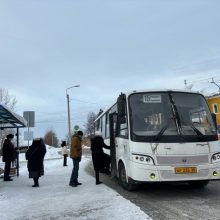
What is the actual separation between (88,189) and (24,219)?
395 cm

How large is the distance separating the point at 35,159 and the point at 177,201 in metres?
5.83

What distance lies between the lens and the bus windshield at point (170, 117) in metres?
10.6

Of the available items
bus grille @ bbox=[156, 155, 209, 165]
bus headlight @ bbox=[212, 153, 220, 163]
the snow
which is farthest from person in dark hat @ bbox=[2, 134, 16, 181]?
bus headlight @ bbox=[212, 153, 220, 163]

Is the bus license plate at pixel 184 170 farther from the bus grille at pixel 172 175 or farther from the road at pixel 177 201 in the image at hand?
the road at pixel 177 201

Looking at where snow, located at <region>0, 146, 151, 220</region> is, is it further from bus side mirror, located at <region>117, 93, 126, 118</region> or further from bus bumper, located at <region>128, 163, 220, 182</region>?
bus side mirror, located at <region>117, 93, 126, 118</region>

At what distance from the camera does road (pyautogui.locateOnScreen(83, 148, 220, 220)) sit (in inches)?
326

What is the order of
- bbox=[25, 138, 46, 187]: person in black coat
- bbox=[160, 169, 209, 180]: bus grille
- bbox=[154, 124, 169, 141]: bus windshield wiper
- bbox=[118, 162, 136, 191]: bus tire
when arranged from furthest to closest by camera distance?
bbox=[25, 138, 46, 187]: person in black coat < bbox=[118, 162, 136, 191]: bus tire < bbox=[154, 124, 169, 141]: bus windshield wiper < bbox=[160, 169, 209, 180]: bus grille

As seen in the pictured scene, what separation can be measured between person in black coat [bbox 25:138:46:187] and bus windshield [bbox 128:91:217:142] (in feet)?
14.0

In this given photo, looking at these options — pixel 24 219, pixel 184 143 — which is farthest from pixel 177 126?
pixel 24 219

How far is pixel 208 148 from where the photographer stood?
10.6m

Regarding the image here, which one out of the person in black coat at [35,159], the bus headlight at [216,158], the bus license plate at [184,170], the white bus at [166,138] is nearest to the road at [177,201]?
the white bus at [166,138]

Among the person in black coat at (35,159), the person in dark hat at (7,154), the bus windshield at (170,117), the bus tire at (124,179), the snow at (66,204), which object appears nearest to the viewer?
the snow at (66,204)

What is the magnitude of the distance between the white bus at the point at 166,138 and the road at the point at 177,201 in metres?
0.43

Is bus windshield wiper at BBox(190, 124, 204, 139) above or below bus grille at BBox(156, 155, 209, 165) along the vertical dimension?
above
